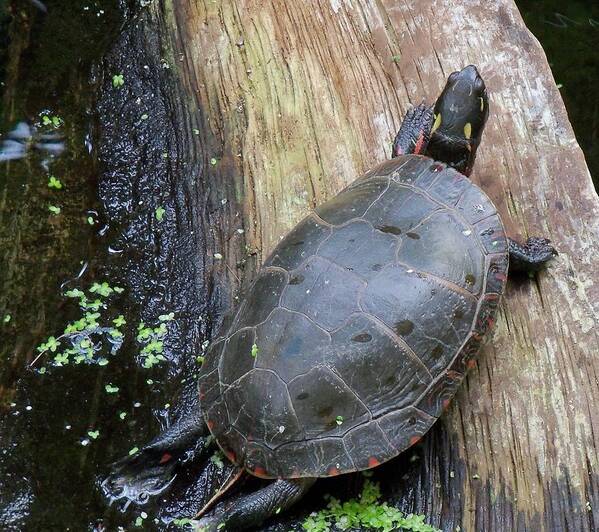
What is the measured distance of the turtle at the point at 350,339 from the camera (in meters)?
2.99

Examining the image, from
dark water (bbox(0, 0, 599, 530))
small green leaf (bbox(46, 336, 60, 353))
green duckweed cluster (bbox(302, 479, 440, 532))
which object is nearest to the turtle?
green duckweed cluster (bbox(302, 479, 440, 532))

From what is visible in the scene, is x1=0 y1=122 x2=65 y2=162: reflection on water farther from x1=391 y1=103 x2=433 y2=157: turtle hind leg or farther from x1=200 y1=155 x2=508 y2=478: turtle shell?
x1=391 y1=103 x2=433 y2=157: turtle hind leg

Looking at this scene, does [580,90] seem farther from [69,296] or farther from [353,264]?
[69,296]

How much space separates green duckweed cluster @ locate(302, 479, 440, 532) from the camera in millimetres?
3125

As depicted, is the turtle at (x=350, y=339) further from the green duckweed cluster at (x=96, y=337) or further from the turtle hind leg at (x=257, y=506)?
the green duckweed cluster at (x=96, y=337)

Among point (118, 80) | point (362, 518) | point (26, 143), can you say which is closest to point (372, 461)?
point (362, 518)

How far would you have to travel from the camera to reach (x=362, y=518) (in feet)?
10.3

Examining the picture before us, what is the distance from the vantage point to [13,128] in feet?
15.4

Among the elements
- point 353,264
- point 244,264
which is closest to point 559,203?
point 353,264

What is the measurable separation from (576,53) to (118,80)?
12.6 ft

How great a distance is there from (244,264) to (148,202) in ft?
2.42

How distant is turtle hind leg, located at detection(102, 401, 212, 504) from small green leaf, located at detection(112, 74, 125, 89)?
253 cm

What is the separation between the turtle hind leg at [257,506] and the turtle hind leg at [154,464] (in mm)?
296

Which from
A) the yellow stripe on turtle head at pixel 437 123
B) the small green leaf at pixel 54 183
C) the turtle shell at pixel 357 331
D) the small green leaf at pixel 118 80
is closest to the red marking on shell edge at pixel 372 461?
the turtle shell at pixel 357 331
